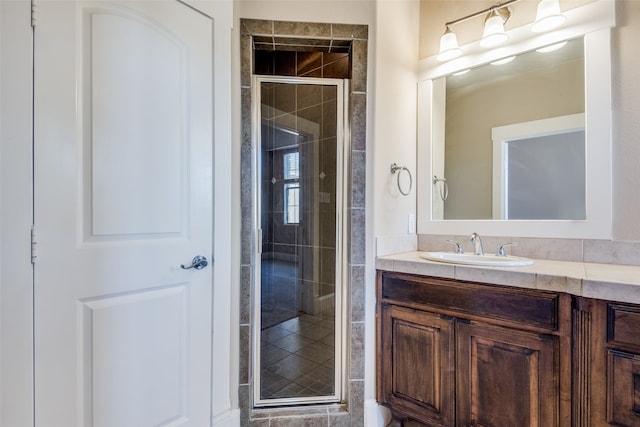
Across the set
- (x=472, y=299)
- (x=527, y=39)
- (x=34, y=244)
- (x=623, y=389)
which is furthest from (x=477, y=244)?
(x=34, y=244)

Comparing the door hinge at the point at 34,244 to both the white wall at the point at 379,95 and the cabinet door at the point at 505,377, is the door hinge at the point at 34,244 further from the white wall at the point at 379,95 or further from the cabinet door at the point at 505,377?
the cabinet door at the point at 505,377

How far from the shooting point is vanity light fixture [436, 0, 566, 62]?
147 cm

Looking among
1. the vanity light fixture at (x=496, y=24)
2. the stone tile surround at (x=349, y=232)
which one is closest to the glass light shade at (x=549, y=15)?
the vanity light fixture at (x=496, y=24)

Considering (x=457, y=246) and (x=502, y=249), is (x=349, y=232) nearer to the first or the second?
(x=457, y=246)

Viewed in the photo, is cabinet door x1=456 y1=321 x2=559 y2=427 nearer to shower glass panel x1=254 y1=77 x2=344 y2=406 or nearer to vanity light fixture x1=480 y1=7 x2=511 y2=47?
shower glass panel x1=254 y1=77 x2=344 y2=406

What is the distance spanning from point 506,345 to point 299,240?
4.26ft

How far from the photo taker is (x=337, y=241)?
180cm

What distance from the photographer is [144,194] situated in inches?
46.7

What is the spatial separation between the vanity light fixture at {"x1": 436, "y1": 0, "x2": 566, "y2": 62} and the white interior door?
1.40m

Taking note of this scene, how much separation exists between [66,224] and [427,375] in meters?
1.66

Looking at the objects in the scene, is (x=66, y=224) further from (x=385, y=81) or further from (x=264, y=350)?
(x=385, y=81)

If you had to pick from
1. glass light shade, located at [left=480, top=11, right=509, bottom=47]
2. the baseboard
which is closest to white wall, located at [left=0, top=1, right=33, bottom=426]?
the baseboard

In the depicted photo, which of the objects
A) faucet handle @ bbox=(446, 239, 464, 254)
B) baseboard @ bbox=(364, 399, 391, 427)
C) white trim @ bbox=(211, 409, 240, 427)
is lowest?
baseboard @ bbox=(364, 399, 391, 427)

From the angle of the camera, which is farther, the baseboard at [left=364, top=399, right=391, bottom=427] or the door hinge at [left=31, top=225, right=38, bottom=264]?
the baseboard at [left=364, top=399, right=391, bottom=427]
